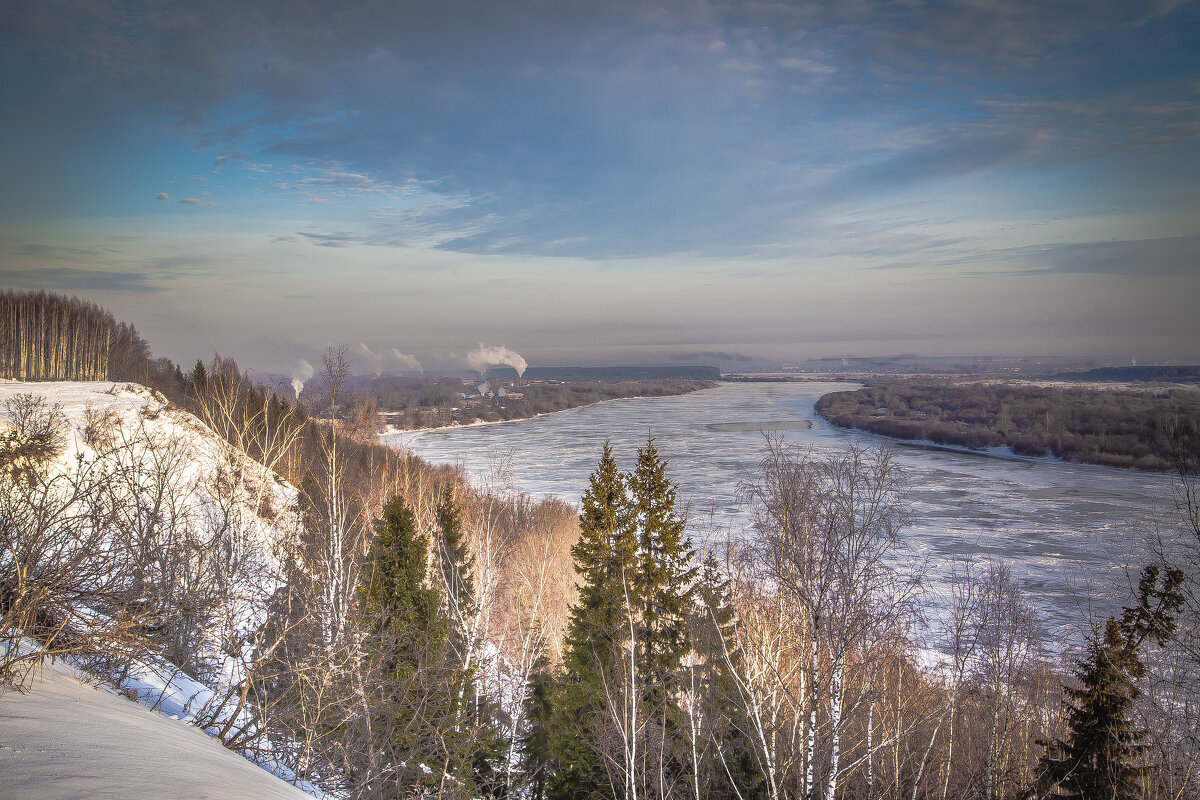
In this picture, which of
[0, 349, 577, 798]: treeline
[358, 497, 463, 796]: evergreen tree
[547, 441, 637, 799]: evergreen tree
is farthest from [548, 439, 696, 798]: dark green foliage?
[358, 497, 463, 796]: evergreen tree

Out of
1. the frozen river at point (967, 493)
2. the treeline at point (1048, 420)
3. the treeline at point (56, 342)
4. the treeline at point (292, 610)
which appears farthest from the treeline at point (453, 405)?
the treeline at point (292, 610)

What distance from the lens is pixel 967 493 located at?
43.3 metres

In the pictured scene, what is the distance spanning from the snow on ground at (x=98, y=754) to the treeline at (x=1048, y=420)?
173 ft

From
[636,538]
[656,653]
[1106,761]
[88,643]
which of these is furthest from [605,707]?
[88,643]

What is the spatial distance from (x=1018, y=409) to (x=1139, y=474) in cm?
2797

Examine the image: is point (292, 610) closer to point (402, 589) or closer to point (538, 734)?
point (402, 589)

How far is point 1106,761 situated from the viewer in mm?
9492

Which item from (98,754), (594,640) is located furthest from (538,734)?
(98,754)

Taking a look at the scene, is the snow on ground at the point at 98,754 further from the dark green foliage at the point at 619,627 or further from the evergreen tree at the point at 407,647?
the dark green foliage at the point at 619,627

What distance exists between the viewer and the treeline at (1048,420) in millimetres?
54719

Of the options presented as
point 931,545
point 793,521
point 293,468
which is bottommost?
point 931,545

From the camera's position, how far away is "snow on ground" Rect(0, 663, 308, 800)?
3.46 m

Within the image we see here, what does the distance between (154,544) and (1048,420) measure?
3186 inches

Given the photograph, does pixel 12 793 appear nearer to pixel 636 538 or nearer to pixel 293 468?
pixel 636 538
